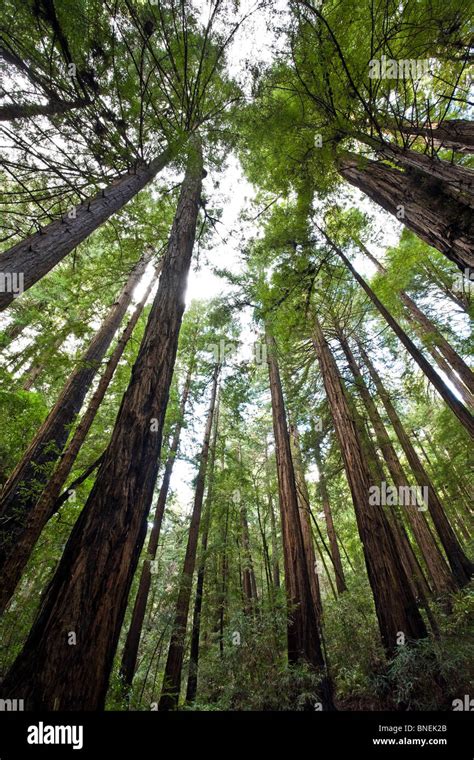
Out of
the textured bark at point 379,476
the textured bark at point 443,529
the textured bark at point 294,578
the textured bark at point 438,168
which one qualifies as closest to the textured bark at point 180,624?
the textured bark at point 294,578

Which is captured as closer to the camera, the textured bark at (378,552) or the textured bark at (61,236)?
the textured bark at (61,236)

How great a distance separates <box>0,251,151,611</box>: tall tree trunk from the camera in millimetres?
3783

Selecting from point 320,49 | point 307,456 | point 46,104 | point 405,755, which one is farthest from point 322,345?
point 46,104

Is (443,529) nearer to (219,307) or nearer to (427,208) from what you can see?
(427,208)

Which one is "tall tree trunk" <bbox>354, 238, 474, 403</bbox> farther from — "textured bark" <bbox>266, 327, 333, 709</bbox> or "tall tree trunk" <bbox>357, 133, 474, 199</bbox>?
"textured bark" <bbox>266, 327, 333, 709</bbox>

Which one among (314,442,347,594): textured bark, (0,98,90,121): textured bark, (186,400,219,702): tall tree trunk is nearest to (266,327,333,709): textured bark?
(314,442,347,594): textured bark

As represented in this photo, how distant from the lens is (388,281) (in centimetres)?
754

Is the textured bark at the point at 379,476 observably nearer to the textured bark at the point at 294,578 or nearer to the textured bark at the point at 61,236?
the textured bark at the point at 294,578

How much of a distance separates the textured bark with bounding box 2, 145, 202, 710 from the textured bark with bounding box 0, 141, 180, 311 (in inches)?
68.2

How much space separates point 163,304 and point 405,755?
4996 millimetres

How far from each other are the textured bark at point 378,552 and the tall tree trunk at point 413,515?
1.87 m

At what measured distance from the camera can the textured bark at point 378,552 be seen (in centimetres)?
Answer: 461

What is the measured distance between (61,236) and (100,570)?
3989mm

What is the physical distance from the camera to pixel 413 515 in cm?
876
